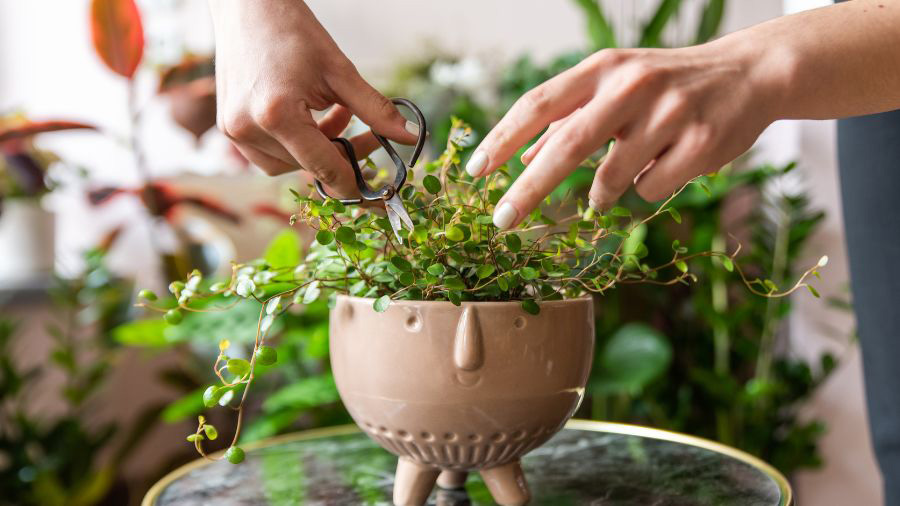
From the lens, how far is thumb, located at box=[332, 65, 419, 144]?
2.12 feet

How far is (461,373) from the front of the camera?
61 cm

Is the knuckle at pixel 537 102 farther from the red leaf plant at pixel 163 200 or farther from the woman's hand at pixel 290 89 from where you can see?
the red leaf plant at pixel 163 200

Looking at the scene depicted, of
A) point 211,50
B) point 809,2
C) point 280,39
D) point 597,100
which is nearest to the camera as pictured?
point 597,100

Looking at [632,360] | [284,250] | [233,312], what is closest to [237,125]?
[284,250]

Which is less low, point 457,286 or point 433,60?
point 433,60

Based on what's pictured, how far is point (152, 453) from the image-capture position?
2299mm

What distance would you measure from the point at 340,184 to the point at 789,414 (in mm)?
1519

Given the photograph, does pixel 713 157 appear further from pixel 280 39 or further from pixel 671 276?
pixel 671 276

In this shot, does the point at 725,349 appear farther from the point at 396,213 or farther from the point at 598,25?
the point at 396,213

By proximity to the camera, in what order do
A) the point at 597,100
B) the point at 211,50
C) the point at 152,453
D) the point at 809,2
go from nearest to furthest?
the point at 597,100 < the point at 809,2 < the point at 152,453 < the point at 211,50

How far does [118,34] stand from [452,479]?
133 cm

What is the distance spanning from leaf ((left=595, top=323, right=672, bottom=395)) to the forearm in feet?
3.45

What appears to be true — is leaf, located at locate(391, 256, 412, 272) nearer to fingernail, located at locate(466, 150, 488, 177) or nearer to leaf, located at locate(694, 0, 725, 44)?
fingernail, located at locate(466, 150, 488, 177)

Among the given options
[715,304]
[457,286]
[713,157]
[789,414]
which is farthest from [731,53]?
[789,414]
